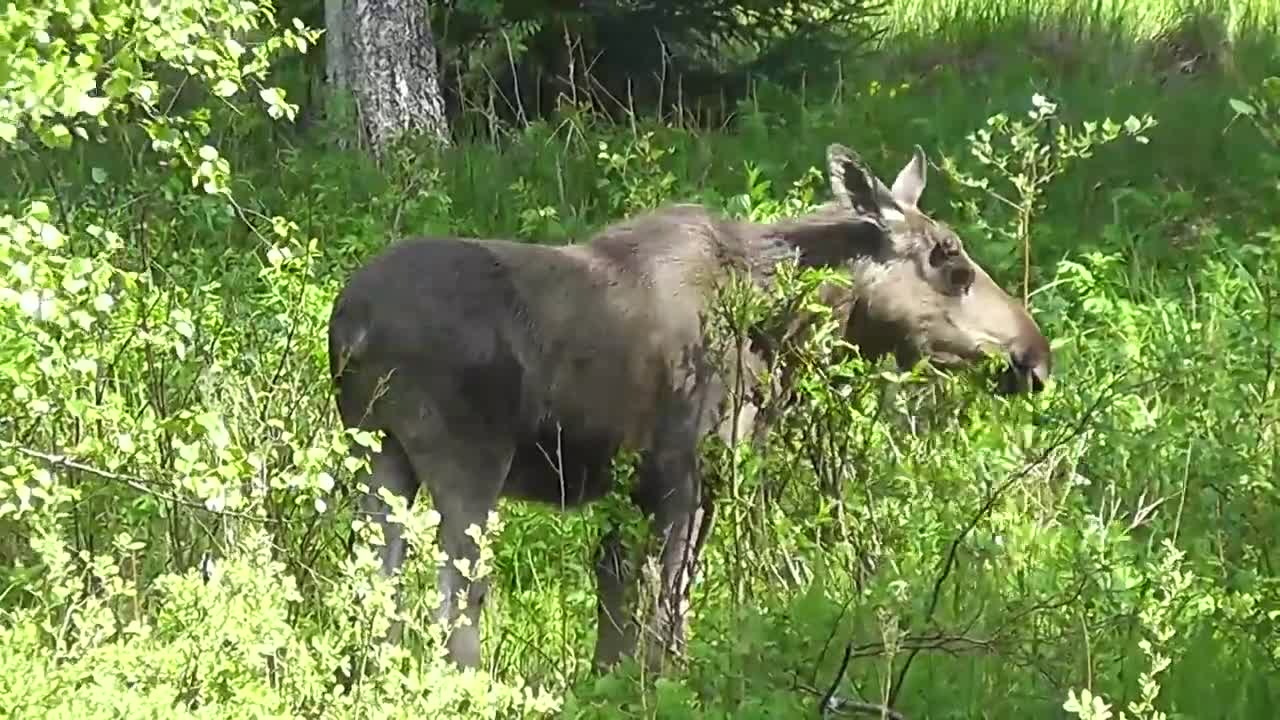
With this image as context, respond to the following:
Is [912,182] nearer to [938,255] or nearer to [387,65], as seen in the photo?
[938,255]

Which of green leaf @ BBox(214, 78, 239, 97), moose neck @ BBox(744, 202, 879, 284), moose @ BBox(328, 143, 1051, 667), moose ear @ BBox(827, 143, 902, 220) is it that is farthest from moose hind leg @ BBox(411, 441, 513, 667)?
moose ear @ BBox(827, 143, 902, 220)

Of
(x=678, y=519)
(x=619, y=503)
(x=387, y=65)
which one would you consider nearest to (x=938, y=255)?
(x=678, y=519)

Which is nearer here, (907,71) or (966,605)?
(966,605)

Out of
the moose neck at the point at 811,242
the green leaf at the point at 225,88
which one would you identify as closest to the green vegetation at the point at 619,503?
the green leaf at the point at 225,88

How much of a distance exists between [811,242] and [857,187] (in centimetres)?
25

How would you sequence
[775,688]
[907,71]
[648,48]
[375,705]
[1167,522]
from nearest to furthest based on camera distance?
[375,705]
[775,688]
[1167,522]
[648,48]
[907,71]

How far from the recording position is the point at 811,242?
6309mm

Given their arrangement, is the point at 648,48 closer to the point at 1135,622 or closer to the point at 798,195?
the point at 798,195

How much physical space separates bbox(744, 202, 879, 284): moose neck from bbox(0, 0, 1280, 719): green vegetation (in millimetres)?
384

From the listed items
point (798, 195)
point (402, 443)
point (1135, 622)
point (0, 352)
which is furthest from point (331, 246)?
point (1135, 622)

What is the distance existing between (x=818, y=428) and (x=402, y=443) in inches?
47.9

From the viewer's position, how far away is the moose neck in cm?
618

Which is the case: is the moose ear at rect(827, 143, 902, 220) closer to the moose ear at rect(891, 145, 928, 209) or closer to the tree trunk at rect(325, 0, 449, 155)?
the moose ear at rect(891, 145, 928, 209)

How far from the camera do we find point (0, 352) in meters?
7.24
